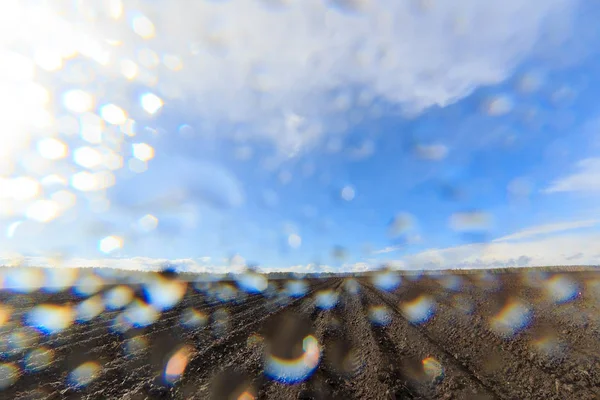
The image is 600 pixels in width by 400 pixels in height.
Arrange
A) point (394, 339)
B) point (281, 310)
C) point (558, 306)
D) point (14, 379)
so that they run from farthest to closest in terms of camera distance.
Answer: point (281, 310), point (558, 306), point (394, 339), point (14, 379)

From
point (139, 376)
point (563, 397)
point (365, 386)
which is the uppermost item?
point (139, 376)

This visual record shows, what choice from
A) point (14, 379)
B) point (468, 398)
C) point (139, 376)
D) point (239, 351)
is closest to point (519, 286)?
point (468, 398)

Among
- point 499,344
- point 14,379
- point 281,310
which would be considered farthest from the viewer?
point 281,310

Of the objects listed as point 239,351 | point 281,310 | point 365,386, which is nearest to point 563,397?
point 365,386

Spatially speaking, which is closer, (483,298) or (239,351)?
(239,351)

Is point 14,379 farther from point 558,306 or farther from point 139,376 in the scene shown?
point 558,306

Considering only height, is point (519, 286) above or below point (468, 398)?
above

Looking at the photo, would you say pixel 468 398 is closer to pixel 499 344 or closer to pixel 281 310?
pixel 499 344
